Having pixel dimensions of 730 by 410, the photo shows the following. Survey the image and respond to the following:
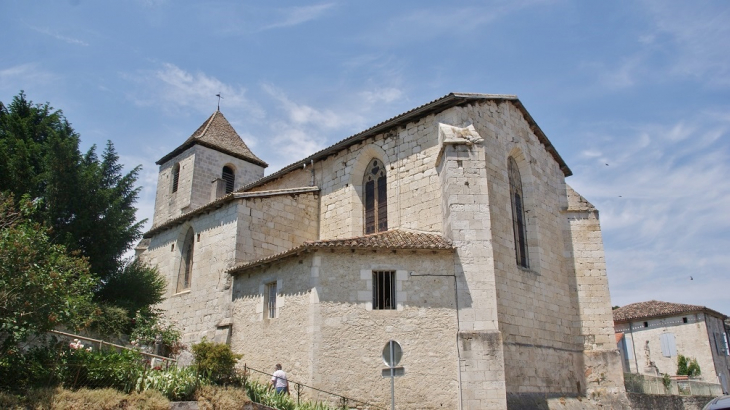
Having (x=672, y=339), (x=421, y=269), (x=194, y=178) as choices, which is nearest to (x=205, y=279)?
(x=421, y=269)

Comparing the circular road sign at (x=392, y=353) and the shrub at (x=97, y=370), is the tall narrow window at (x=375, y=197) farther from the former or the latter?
the shrub at (x=97, y=370)

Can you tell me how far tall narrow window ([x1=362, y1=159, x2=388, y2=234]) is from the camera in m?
17.1

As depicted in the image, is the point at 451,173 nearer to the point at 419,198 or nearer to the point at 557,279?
the point at 419,198

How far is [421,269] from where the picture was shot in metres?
13.6

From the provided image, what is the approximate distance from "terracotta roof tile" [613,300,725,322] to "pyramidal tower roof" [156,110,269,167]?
23086mm

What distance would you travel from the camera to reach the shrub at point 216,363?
11312mm

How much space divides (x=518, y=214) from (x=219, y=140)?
18736 mm

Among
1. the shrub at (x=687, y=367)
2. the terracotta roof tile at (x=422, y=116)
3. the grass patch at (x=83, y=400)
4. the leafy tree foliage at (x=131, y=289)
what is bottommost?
the grass patch at (x=83, y=400)

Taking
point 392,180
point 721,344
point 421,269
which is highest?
point 392,180

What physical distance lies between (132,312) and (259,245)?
4.35m

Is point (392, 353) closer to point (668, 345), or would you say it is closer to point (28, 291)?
point (28, 291)

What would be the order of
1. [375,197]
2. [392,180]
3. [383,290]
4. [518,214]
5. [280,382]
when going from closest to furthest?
[280,382] → [383,290] → [392,180] → [518,214] → [375,197]

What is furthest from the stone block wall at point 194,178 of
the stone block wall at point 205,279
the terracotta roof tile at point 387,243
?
the terracotta roof tile at point 387,243

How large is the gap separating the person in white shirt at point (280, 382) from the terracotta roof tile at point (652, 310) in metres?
26.1
